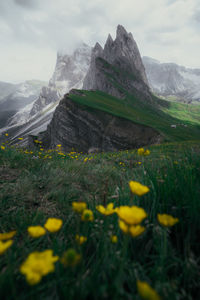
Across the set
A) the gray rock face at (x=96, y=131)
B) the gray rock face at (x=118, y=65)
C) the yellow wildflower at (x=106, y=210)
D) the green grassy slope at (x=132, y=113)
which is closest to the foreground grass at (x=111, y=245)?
the yellow wildflower at (x=106, y=210)

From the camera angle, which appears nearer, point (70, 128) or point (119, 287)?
point (119, 287)

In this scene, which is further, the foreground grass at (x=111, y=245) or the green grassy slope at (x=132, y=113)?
the green grassy slope at (x=132, y=113)

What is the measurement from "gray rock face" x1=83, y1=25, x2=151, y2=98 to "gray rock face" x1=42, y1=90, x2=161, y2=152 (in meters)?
51.1

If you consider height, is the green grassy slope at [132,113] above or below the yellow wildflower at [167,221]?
above

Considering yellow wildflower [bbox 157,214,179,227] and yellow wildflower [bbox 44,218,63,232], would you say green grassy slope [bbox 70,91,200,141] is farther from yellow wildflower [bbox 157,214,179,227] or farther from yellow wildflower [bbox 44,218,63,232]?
yellow wildflower [bbox 44,218,63,232]

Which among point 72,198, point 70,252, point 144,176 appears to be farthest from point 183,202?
point 72,198

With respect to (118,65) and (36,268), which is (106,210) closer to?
(36,268)

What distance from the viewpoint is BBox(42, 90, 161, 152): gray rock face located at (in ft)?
116

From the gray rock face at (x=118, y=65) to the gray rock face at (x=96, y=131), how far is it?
51.1 meters

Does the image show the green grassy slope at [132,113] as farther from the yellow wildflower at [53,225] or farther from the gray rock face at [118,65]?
the gray rock face at [118,65]

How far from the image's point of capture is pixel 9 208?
7.95ft

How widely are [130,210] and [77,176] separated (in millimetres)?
2990

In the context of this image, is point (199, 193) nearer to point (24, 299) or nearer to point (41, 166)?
point (24, 299)

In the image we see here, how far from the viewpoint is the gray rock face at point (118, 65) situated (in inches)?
3506
